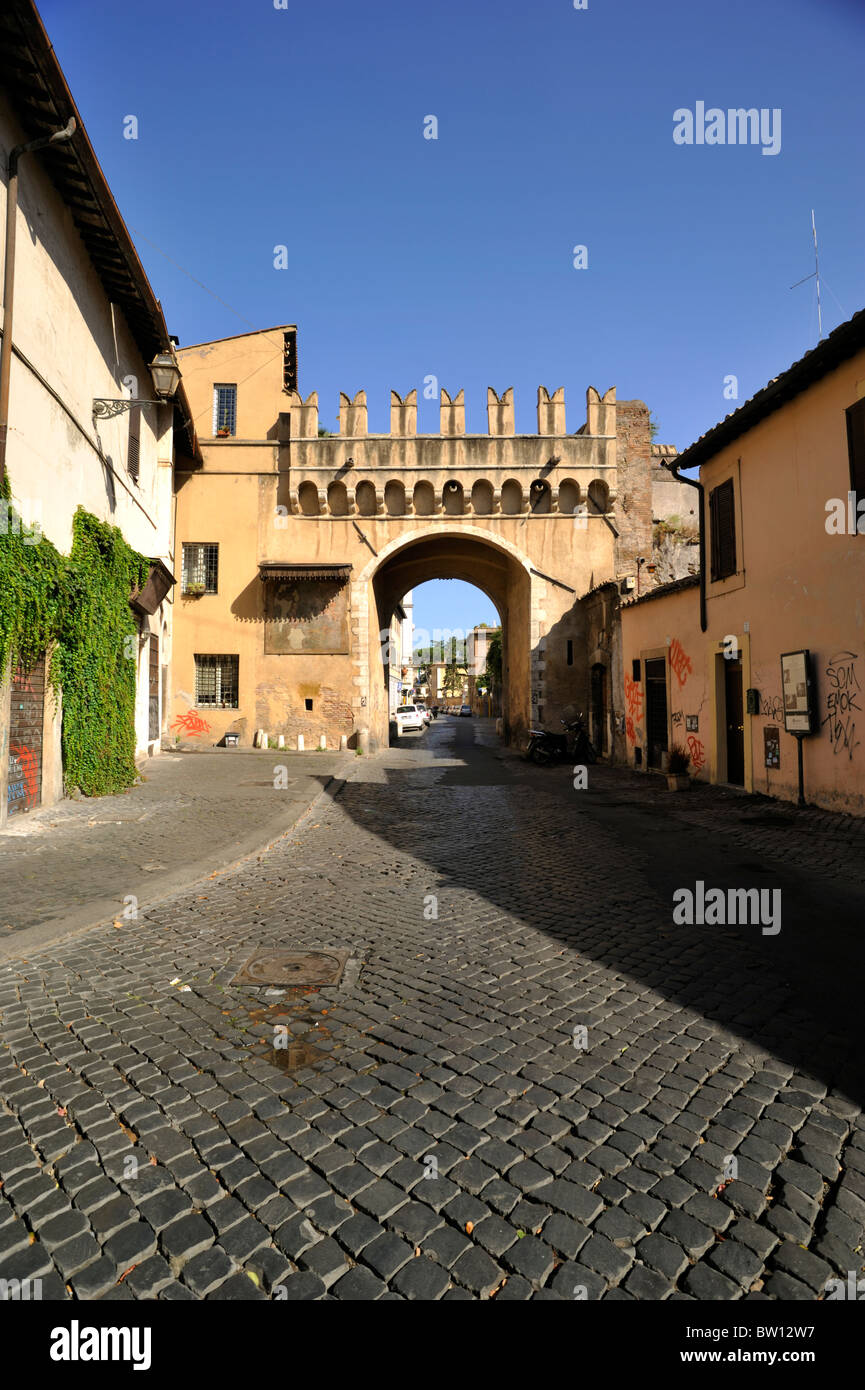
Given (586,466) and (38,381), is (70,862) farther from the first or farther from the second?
(586,466)

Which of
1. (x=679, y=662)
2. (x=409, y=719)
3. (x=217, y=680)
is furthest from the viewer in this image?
(x=409, y=719)

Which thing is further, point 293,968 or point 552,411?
point 552,411

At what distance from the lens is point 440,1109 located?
9.36 ft

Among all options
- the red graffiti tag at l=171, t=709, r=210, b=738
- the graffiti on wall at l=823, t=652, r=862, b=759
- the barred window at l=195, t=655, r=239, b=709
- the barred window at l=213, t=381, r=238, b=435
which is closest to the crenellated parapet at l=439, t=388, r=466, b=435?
the barred window at l=213, t=381, r=238, b=435

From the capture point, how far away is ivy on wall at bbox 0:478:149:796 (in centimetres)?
909

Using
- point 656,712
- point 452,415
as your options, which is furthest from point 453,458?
point 656,712

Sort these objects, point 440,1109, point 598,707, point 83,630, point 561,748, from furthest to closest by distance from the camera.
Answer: point 598,707 → point 561,748 → point 83,630 → point 440,1109

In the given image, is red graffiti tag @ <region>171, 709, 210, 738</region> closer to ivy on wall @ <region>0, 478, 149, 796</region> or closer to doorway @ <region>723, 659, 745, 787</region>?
ivy on wall @ <region>0, 478, 149, 796</region>

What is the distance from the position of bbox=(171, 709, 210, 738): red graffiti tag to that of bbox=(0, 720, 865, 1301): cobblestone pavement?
726 inches

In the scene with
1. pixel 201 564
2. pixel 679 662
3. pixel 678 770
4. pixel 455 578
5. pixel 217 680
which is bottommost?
pixel 678 770

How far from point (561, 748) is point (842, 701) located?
11.1 metres

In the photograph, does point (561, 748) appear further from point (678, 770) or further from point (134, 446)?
point (134, 446)

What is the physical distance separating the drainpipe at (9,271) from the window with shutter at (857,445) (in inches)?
422

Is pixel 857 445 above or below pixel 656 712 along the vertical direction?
above
